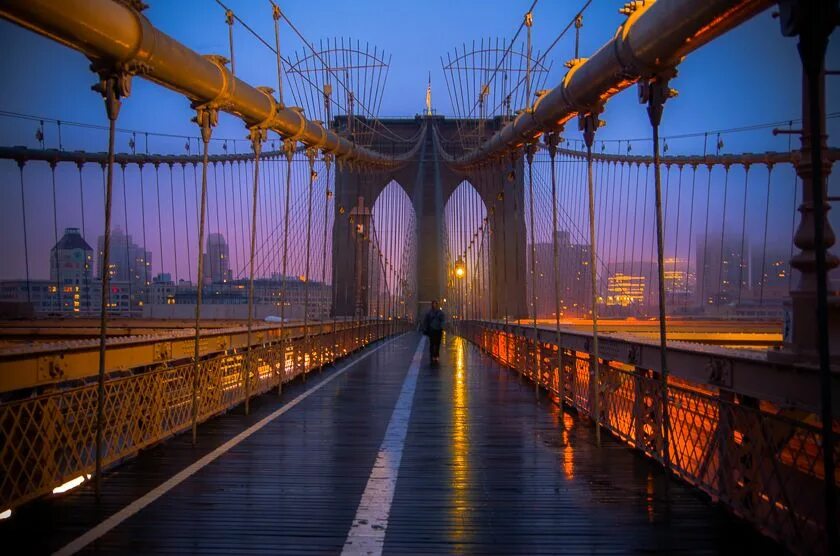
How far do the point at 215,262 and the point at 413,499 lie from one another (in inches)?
1369

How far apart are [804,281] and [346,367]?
607 inches

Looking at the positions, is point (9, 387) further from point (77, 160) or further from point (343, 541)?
point (77, 160)

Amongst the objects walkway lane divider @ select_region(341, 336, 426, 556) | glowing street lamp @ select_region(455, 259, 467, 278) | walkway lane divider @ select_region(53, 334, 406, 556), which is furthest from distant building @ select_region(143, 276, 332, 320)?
walkway lane divider @ select_region(341, 336, 426, 556)

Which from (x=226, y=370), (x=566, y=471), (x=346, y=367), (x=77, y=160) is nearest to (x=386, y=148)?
(x=77, y=160)

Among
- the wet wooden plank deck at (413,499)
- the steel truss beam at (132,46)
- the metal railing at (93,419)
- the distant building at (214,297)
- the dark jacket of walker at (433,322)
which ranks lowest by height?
the wet wooden plank deck at (413,499)

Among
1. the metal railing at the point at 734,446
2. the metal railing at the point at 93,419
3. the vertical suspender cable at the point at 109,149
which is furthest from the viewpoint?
the vertical suspender cable at the point at 109,149

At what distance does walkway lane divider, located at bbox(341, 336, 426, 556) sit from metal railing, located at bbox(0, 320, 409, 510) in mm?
2081

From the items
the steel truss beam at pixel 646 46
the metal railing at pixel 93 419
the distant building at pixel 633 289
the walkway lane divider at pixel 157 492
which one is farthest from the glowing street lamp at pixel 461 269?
the steel truss beam at pixel 646 46

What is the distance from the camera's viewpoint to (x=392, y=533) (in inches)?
201

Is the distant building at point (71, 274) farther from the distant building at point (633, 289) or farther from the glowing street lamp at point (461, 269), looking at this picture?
the glowing street lamp at point (461, 269)

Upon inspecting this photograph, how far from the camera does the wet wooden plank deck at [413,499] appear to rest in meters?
4.91

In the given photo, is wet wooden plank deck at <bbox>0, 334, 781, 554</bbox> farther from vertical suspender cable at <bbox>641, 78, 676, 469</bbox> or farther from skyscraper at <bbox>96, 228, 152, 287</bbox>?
skyscraper at <bbox>96, 228, 152, 287</bbox>

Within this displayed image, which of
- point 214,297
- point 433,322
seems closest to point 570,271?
point 433,322

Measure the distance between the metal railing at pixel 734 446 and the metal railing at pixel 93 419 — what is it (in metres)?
4.37
